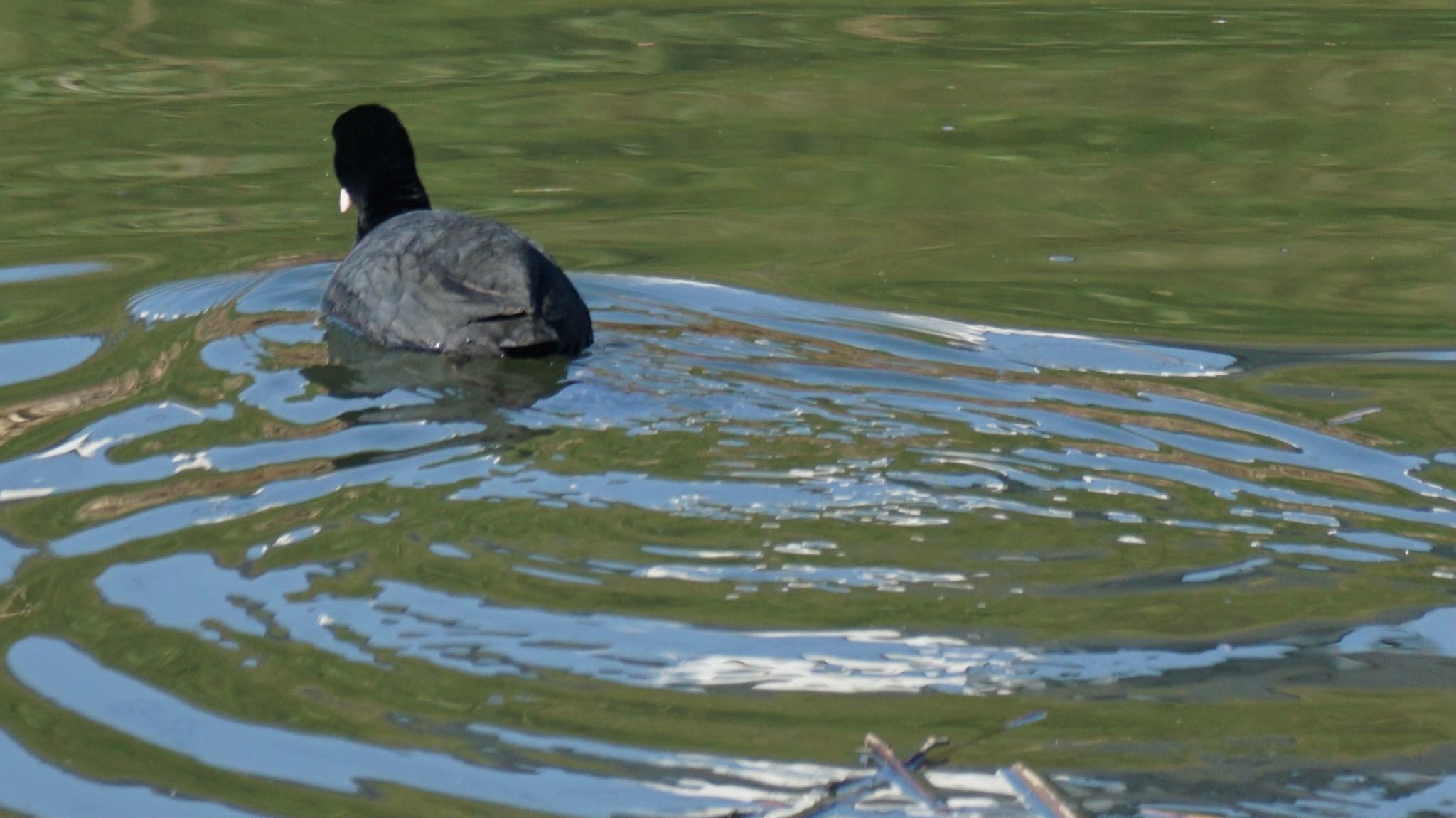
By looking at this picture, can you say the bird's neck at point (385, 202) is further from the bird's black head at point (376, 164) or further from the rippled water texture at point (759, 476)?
the rippled water texture at point (759, 476)

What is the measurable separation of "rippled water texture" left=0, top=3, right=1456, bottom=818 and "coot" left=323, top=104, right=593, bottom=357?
127 mm

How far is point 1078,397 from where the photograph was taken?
5.73 meters

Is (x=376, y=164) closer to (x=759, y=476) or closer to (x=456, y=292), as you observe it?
(x=456, y=292)

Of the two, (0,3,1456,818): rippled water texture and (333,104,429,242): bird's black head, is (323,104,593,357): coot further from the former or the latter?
(333,104,429,242): bird's black head

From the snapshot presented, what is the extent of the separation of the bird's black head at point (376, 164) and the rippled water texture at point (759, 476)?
37 cm

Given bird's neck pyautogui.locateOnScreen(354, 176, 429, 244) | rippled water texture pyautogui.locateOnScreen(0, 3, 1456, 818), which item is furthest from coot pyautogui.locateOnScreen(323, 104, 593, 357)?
bird's neck pyautogui.locateOnScreen(354, 176, 429, 244)

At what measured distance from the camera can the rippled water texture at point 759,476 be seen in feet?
12.0

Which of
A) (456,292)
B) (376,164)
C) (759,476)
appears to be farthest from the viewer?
(376,164)

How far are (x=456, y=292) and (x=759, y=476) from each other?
182cm

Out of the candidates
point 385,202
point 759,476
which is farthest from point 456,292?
point 759,476

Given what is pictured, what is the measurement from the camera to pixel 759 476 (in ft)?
16.2

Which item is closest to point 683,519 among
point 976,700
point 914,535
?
point 914,535

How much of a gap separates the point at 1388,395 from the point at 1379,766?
2708mm

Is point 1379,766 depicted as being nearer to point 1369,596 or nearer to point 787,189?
point 1369,596
